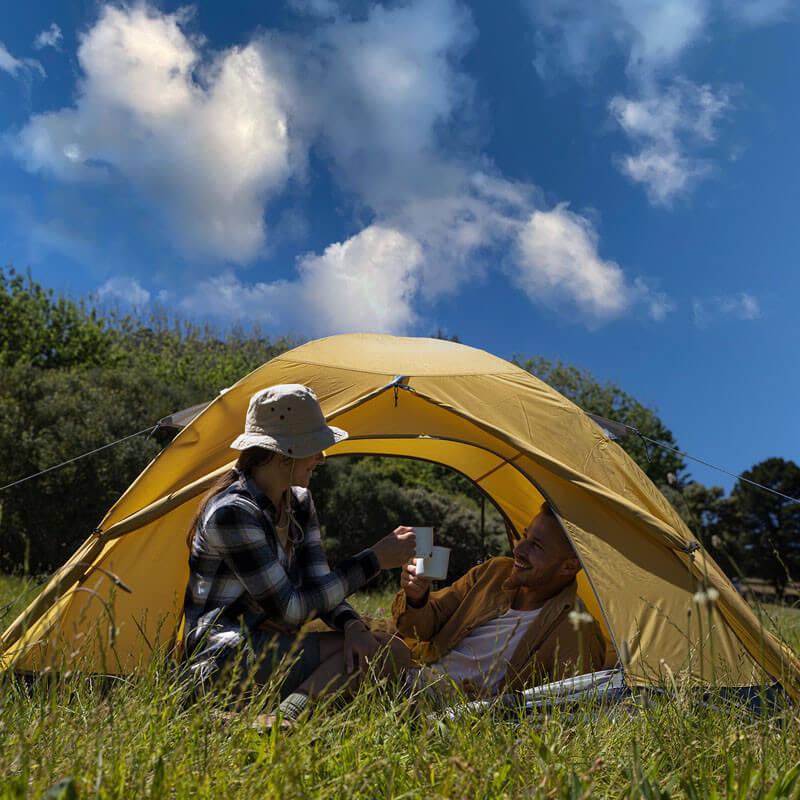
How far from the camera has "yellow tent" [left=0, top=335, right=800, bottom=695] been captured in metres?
3.20

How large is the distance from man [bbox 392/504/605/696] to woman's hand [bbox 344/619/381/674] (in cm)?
A: 34

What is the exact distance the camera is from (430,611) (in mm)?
3635

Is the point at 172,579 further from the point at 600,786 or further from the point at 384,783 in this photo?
the point at 600,786

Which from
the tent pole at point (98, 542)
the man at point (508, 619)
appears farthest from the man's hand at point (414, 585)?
the tent pole at point (98, 542)

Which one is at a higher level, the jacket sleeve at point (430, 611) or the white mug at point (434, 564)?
the white mug at point (434, 564)

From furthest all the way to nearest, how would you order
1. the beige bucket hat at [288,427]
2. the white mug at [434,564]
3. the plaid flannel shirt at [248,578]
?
the white mug at [434,564] → the beige bucket hat at [288,427] → the plaid flannel shirt at [248,578]

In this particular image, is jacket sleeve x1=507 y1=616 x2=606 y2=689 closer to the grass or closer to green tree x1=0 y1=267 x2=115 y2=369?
the grass

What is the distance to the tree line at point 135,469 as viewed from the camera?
8625mm

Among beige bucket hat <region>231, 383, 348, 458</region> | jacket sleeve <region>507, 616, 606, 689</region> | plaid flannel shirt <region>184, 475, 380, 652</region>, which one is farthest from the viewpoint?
jacket sleeve <region>507, 616, 606, 689</region>

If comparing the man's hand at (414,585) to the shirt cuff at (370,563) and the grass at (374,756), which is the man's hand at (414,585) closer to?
the shirt cuff at (370,563)

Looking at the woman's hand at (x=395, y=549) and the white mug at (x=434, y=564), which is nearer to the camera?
the woman's hand at (x=395, y=549)

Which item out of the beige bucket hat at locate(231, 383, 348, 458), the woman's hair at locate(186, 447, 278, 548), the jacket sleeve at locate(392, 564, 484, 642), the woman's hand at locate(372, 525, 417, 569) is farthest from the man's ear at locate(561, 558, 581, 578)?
the woman's hair at locate(186, 447, 278, 548)

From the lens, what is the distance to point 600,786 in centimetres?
196

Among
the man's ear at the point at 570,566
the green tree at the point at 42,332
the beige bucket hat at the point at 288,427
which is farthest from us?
the green tree at the point at 42,332
